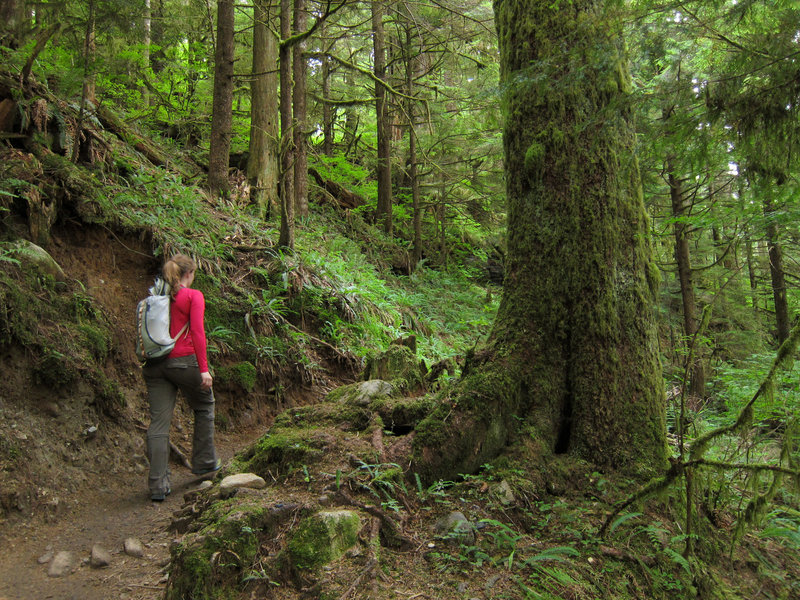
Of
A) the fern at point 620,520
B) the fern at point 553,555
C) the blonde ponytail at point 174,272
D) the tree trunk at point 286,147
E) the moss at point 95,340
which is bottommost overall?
the fern at point 553,555

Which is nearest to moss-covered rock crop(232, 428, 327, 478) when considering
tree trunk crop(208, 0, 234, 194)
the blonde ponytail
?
the blonde ponytail

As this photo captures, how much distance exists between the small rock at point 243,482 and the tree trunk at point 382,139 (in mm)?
12258

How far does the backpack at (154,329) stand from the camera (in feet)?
14.8

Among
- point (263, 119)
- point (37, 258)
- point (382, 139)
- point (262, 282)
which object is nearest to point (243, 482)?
point (37, 258)

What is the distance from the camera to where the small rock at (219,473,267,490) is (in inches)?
133

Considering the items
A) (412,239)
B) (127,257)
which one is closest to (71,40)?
(127,257)

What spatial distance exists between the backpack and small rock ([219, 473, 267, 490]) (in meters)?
1.66

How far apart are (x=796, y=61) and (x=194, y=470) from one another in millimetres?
5708

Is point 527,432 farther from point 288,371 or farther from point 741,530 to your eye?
point 288,371

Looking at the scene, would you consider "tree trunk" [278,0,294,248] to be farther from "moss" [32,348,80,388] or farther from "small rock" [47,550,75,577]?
"small rock" [47,550,75,577]

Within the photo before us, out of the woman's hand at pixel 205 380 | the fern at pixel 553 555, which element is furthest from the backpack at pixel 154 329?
the fern at pixel 553 555

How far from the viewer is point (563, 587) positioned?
2.46 meters

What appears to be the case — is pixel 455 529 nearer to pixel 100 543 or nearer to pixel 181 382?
pixel 100 543

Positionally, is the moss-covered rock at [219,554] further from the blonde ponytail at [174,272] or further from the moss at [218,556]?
the blonde ponytail at [174,272]
